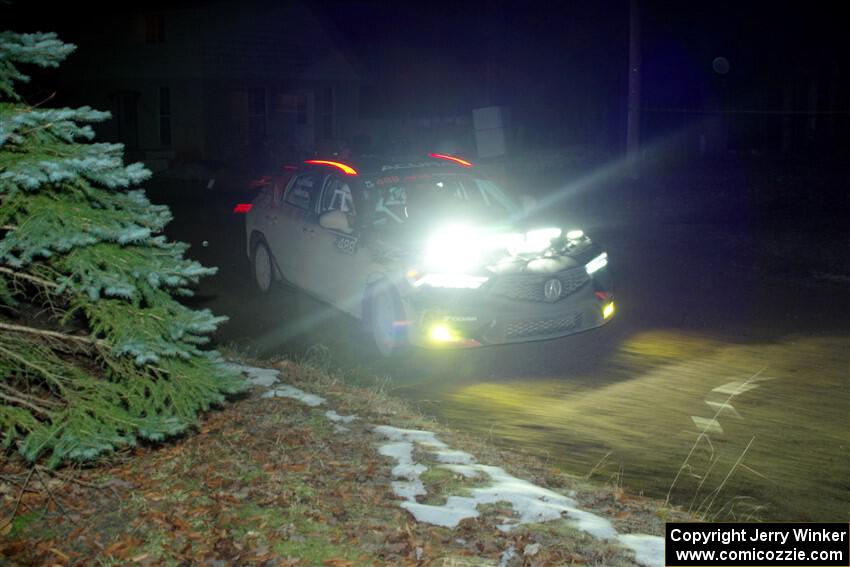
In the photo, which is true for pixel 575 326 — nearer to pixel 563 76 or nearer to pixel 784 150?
pixel 784 150

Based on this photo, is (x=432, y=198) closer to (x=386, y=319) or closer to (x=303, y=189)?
(x=303, y=189)

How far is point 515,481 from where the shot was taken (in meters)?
6.37

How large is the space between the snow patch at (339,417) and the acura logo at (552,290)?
9.29 ft

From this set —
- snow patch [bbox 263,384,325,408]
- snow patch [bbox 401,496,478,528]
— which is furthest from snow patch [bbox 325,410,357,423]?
snow patch [bbox 401,496,478,528]

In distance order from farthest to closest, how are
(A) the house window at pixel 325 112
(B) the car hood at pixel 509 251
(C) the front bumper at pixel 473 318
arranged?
(A) the house window at pixel 325 112 → (B) the car hood at pixel 509 251 → (C) the front bumper at pixel 473 318

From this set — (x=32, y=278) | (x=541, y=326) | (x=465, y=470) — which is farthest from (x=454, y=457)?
(x=541, y=326)

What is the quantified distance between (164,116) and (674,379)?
25457 millimetres

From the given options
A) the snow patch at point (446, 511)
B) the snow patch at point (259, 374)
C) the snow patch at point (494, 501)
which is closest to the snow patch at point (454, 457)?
the snow patch at point (494, 501)

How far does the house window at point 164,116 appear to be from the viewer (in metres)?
32.1

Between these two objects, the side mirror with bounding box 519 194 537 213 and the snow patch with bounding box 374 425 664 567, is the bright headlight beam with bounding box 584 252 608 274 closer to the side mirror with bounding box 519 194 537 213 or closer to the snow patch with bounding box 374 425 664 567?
the side mirror with bounding box 519 194 537 213

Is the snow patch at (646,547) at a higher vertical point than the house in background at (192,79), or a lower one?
lower

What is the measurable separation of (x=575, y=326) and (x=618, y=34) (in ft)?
85.7

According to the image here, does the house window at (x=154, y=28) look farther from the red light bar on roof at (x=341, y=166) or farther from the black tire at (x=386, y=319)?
the black tire at (x=386, y=319)

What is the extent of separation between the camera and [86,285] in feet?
17.2
